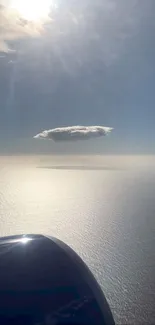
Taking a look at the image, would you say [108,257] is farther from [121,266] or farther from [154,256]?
[154,256]

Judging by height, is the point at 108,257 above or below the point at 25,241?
below

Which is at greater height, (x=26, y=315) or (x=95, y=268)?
(x=26, y=315)

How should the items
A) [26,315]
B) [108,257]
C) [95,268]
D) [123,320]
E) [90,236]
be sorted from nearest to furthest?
[26,315] → [123,320] → [95,268] → [108,257] → [90,236]

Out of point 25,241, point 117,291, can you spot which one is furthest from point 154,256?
point 25,241

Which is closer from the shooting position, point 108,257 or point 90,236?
point 108,257

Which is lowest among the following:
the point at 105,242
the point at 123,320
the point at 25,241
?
the point at 123,320

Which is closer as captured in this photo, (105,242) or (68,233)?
(105,242)

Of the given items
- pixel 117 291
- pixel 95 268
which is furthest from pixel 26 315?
pixel 95 268

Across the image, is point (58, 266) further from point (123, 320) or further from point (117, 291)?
point (117, 291)

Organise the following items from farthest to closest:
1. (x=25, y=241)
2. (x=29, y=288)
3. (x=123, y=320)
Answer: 1. (x=123, y=320)
2. (x=25, y=241)
3. (x=29, y=288)

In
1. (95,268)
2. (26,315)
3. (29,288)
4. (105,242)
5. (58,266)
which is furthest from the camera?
(105,242)
